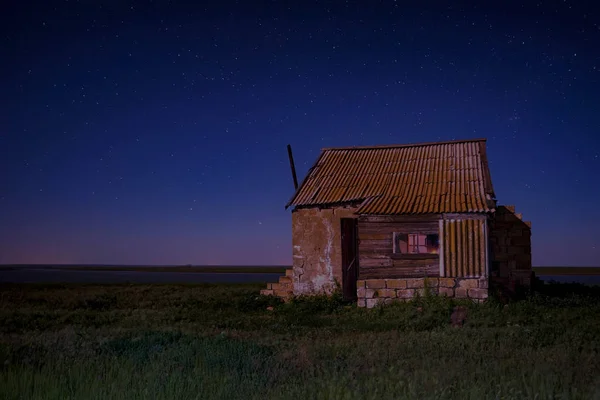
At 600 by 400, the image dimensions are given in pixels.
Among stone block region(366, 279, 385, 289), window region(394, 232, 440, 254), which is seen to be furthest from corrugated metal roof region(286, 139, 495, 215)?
stone block region(366, 279, 385, 289)

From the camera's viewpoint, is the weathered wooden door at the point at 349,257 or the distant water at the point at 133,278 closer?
the weathered wooden door at the point at 349,257

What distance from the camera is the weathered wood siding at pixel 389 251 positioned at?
1688cm

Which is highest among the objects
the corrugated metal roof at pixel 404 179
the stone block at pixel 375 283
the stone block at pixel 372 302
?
the corrugated metal roof at pixel 404 179

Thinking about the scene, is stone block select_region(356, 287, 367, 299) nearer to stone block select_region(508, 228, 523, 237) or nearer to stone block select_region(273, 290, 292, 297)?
stone block select_region(273, 290, 292, 297)

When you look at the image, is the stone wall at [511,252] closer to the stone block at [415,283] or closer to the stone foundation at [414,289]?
the stone foundation at [414,289]

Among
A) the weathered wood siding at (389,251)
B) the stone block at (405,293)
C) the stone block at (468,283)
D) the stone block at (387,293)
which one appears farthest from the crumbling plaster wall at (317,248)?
the stone block at (468,283)

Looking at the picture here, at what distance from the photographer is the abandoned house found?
16359mm

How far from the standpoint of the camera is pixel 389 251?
56.6ft

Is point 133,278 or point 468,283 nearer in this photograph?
point 468,283

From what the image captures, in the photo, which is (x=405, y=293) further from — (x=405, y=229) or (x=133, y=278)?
(x=133, y=278)

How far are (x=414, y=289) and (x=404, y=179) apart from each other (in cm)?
452

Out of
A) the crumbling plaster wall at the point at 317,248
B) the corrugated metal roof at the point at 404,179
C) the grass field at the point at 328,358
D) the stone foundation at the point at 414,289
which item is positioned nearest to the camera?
the grass field at the point at 328,358

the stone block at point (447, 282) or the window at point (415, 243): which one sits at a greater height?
the window at point (415, 243)

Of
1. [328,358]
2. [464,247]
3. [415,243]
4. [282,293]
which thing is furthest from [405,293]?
[328,358]
